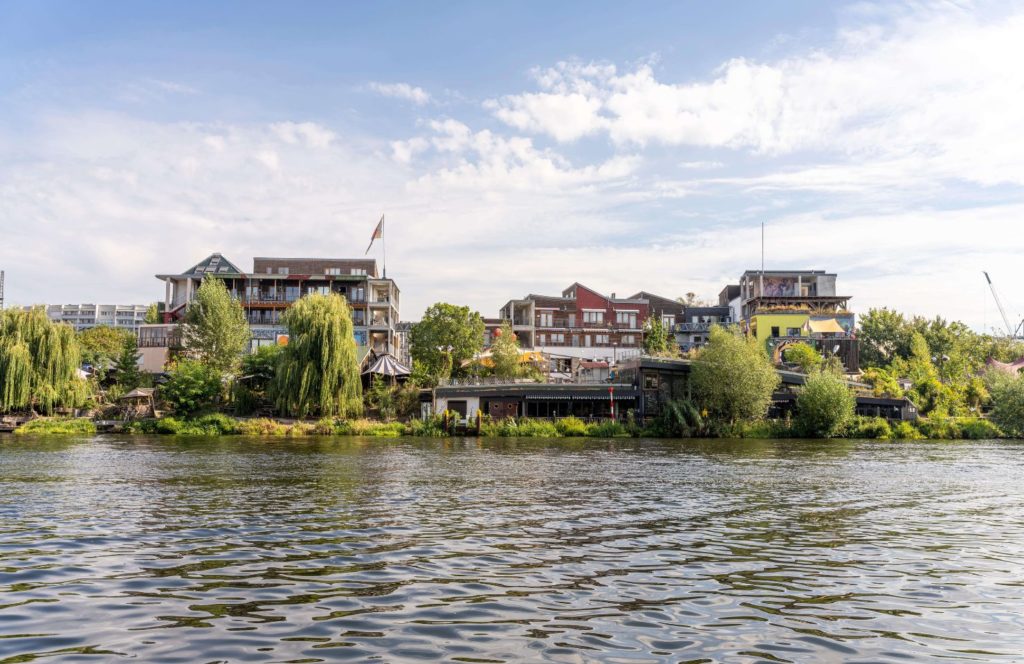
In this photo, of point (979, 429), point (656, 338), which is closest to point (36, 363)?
point (656, 338)

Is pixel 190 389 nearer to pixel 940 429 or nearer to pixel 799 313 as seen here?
pixel 940 429

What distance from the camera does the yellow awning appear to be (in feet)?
319

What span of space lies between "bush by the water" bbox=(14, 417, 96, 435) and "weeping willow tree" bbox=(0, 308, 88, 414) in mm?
1580

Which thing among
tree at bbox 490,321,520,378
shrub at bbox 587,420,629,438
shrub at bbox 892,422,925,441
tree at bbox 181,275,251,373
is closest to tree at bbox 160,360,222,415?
tree at bbox 181,275,251,373

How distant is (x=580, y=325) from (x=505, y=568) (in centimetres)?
9614

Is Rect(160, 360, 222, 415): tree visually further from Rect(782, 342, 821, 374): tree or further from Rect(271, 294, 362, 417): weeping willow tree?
Rect(782, 342, 821, 374): tree

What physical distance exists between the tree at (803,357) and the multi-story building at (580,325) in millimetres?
22986

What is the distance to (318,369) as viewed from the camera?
2436 inches

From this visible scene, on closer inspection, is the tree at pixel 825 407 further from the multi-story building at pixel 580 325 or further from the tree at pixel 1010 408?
the multi-story building at pixel 580 325

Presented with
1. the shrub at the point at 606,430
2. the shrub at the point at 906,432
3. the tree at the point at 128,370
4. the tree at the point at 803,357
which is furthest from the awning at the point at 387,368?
the shrub at the point at 906,432

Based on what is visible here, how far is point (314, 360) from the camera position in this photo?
203 ft

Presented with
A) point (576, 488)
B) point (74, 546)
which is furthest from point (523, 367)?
point (74, 546)

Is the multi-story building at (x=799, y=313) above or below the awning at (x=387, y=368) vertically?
above

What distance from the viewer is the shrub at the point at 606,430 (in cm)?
6350
